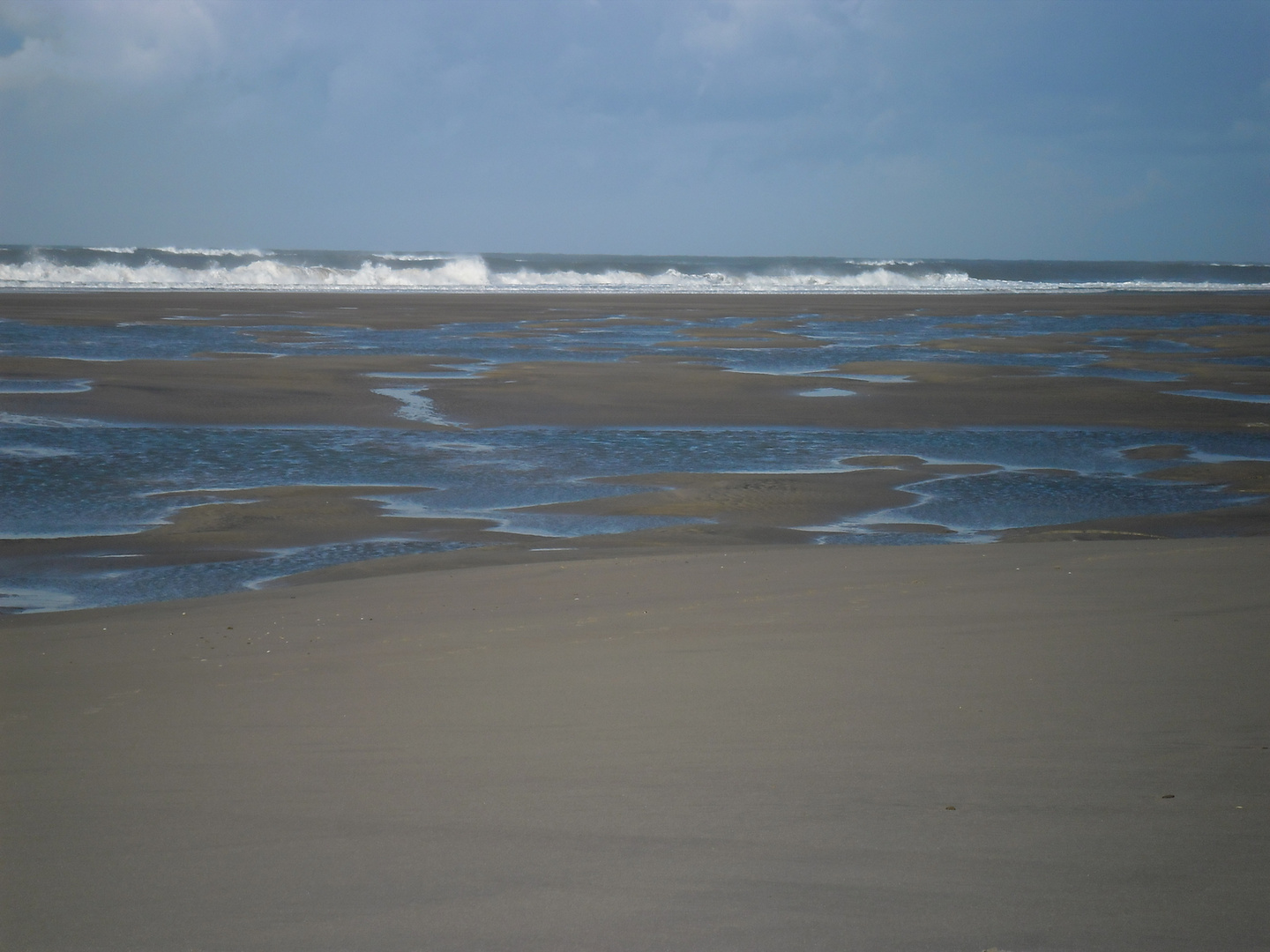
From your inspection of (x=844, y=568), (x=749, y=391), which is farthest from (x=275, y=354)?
(x=844, y=568)

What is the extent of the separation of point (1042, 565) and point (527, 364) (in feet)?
52.7

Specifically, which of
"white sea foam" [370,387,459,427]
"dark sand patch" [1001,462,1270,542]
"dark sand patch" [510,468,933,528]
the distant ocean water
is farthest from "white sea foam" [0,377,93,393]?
the distant ocean water

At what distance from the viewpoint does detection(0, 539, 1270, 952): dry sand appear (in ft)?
8.54

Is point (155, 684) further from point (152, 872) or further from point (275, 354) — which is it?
point (275, 354)

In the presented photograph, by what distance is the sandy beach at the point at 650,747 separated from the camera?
8.61 ft

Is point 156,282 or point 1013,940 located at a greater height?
point 156,282

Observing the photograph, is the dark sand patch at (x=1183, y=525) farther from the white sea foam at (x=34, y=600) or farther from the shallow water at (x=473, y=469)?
the white sea foam at (x=34, y=600)

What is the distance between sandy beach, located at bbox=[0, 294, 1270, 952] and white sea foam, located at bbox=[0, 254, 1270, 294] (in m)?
54.0

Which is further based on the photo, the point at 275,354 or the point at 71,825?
the point at 275,354

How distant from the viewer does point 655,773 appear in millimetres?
3387

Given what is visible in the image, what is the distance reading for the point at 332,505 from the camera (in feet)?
30.5

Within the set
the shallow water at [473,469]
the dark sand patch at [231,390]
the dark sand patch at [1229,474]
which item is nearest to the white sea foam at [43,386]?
the shallow water at [473,469]

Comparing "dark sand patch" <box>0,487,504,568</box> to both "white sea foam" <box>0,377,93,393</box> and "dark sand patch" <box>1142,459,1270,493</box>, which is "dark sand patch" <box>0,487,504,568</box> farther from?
"white sea foam" <box>0,377,93,393</box>

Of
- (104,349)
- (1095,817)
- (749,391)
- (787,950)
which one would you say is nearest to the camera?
(787,950)
